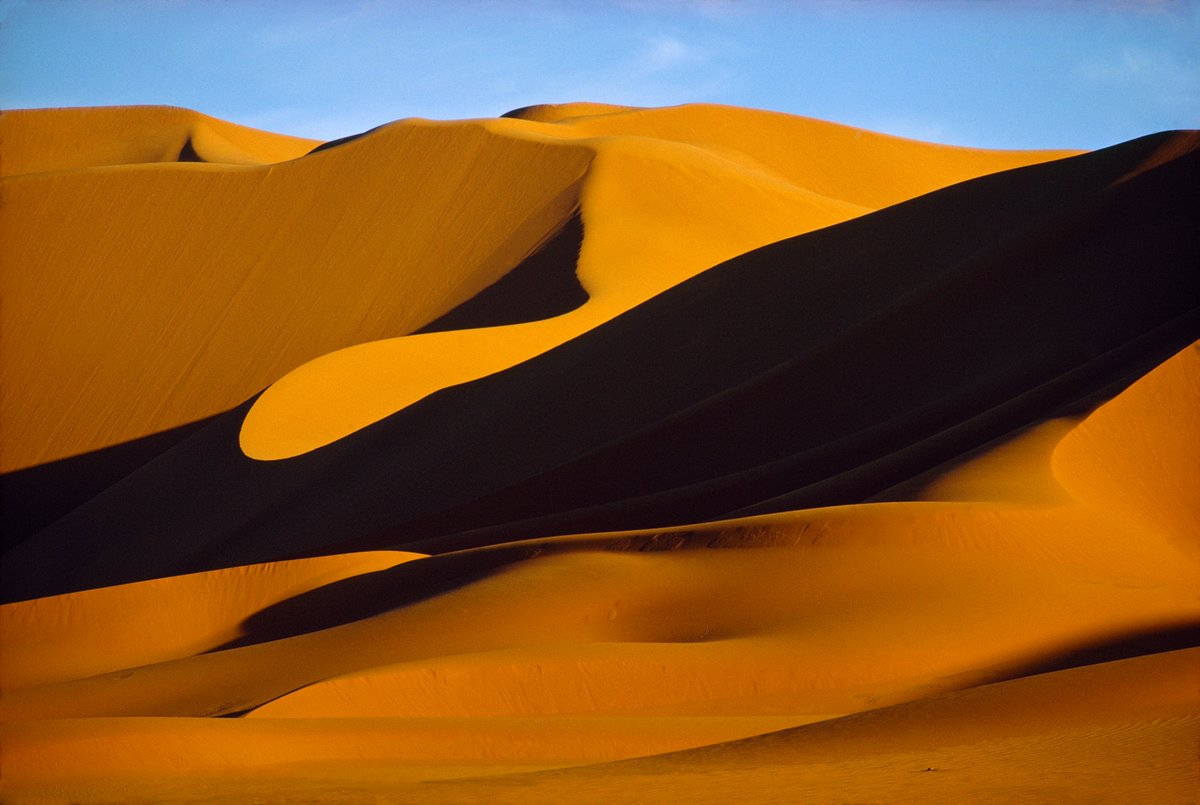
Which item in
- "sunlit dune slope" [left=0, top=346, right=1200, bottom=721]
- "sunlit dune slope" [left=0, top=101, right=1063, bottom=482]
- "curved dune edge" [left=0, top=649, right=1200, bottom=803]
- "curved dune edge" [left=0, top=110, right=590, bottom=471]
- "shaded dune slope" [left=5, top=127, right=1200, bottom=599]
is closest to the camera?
"curved dune edge" [left=0, top=649, right=1200, bottom=803]

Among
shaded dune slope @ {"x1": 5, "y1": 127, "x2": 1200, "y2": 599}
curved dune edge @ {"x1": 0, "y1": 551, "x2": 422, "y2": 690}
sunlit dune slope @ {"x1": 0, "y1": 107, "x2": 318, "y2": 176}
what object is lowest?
curved dune edge @ {"x1": 0, "y1": 551, "x2": 422, "y2": 690}

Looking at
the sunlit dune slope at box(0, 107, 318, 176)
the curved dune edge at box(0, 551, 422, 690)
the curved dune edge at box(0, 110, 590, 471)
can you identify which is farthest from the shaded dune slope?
the sunlit dune slope at box(0, 107, 318, 176)

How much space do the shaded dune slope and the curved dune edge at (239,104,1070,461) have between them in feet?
3.78

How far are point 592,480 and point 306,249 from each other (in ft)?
64.3

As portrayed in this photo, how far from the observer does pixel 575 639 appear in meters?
14.5

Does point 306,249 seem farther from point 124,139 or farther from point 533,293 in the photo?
point 124,139

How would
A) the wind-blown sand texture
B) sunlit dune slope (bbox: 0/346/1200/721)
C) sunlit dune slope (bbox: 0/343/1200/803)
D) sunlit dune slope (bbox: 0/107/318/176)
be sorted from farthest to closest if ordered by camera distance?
sunlit dune slope (bbox: 0/107/318/176)
sunlit dune slope (bbox: 0/346/1200/721)
the wind-blown sand texture
sunlit dune slope (bbox: 0/343/1200/803)

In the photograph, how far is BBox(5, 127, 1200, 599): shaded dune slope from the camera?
22.0 metres

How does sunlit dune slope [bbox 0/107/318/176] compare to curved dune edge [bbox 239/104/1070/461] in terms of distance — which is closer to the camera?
curved dune edge [bbox 239/104/1070/461]

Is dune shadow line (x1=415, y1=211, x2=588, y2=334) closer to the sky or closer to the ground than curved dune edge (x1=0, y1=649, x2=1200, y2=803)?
closer to the sky

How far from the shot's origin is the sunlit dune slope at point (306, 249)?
124 ft

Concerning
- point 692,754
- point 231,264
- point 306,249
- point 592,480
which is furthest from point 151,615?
point 231,264

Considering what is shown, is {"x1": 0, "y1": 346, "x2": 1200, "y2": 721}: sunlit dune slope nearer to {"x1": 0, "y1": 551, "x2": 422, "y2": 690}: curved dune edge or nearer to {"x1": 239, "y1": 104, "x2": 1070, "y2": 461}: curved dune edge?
{"x1": 0, "y1": 551, "x2": 422, "y2": 690}: curved dune edge

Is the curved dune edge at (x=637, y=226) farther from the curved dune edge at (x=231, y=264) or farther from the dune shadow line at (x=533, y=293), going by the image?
the curved dune edge at (x=231, y=264)
